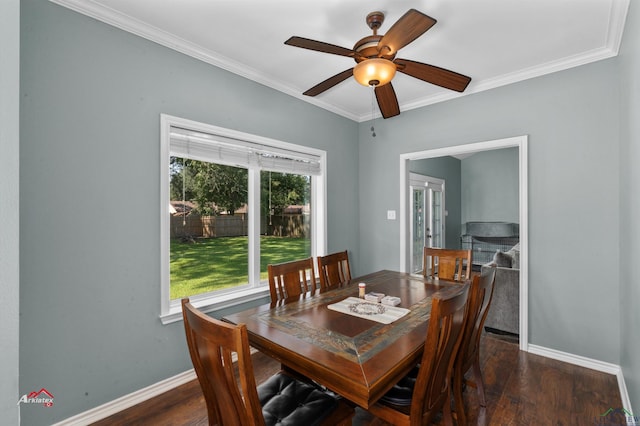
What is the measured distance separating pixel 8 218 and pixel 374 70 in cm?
170

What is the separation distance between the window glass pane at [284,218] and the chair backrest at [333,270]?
2.77ft

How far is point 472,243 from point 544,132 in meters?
4.42

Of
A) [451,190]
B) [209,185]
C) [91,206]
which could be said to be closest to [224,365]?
[91,206]

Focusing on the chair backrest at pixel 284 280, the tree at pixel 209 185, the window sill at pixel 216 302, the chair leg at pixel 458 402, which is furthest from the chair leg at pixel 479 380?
the tree at pixel 209 185

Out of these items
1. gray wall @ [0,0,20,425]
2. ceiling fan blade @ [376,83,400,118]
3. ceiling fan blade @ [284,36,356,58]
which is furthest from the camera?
ceiling fan blade @ [376,83,400,118]

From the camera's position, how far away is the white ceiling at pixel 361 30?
191 cm

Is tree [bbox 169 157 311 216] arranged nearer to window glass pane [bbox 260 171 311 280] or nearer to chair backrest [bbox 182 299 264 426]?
window glass pane [bbox 260 171 311 280]

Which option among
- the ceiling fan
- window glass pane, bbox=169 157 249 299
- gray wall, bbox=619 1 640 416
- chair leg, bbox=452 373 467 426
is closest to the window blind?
window glass pane, bbox=169 157 249 299

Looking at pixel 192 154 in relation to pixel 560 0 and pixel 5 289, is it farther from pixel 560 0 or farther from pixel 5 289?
pixel 560 0

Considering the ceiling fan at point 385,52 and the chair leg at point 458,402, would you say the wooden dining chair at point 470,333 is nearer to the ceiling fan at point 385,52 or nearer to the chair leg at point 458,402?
the chair leg at point 458,402

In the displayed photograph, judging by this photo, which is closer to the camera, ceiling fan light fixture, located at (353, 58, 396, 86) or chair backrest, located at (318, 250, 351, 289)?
ceiling fan light fixture, located at (353, 58, 396, 86)

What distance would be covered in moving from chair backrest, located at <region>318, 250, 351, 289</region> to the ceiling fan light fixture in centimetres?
140

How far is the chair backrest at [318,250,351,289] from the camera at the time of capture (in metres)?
2.46

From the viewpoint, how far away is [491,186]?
21.7 feet
